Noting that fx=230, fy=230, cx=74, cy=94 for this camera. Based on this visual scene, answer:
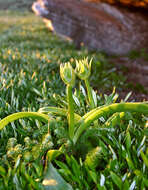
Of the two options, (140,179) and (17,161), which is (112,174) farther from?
(17,161)

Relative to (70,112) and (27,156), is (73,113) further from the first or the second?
(27,156)

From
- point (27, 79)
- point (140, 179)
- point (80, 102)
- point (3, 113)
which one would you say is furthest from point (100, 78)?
point (140, 179)

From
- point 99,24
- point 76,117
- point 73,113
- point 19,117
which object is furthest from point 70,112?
point 99,24

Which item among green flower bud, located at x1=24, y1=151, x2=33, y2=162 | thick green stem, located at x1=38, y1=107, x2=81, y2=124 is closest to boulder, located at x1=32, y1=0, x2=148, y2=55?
thick green stem, located at x1=38, y1=107, x2=81, y2=124

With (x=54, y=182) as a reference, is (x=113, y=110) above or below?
above

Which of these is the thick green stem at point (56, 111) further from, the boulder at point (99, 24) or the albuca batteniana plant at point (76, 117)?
the boulder at point (99, 24)

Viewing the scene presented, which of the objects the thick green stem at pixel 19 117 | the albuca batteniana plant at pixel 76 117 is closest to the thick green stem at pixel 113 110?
the albuca batteniana plant at pixel 76 117
